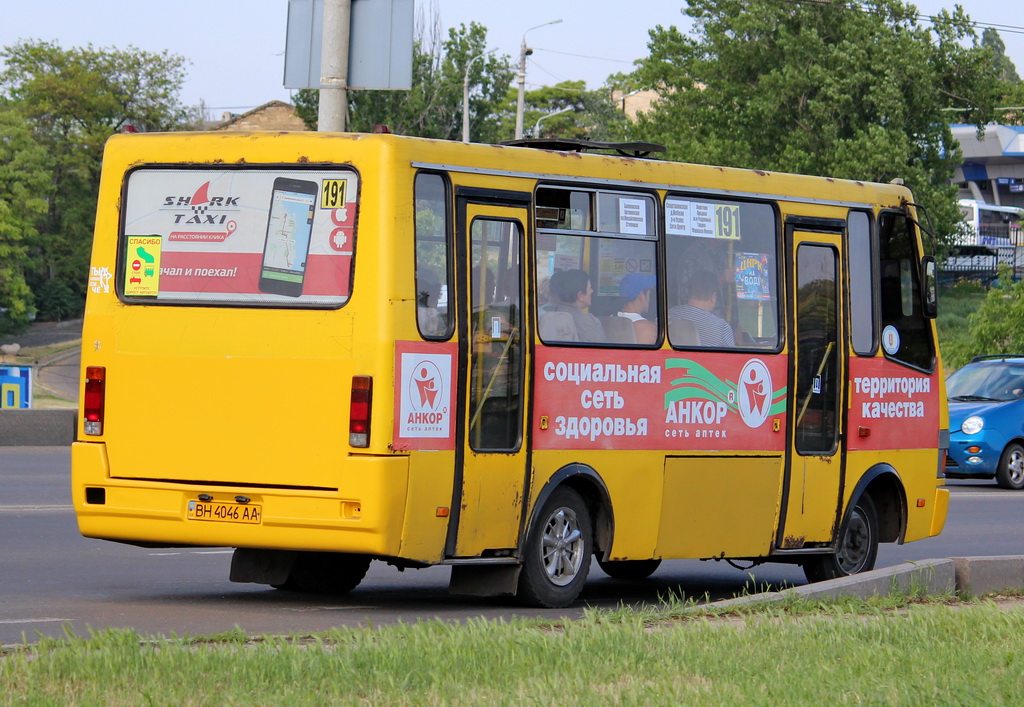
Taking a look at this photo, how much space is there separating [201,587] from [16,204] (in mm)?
64675

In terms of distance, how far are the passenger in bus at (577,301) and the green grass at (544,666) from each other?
2.37m

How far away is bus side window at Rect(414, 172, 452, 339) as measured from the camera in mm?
9141

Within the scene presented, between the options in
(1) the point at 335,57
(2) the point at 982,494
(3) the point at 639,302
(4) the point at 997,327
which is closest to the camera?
(3) the point at 639,302

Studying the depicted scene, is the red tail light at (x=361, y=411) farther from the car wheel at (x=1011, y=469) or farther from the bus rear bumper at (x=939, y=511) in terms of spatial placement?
the car wheel at (x=1011, y=469)

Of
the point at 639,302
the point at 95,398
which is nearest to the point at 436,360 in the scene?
the point at 639,302

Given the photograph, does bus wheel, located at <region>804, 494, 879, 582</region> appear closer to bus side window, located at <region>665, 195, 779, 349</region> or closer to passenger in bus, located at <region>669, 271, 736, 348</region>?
bus side window, located at <region>665, 195, 779, 349</region>

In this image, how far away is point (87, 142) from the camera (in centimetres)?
8012

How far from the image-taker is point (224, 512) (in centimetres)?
912

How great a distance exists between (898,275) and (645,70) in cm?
5062

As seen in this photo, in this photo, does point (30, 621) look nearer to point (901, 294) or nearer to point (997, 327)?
point (901, 294)

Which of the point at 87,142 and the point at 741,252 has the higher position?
the point at 87,142

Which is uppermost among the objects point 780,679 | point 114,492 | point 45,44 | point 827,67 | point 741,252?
point 45,44

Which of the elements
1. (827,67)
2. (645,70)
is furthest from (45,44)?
(827,67)

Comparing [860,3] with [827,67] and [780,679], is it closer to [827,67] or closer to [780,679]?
[827,67]
